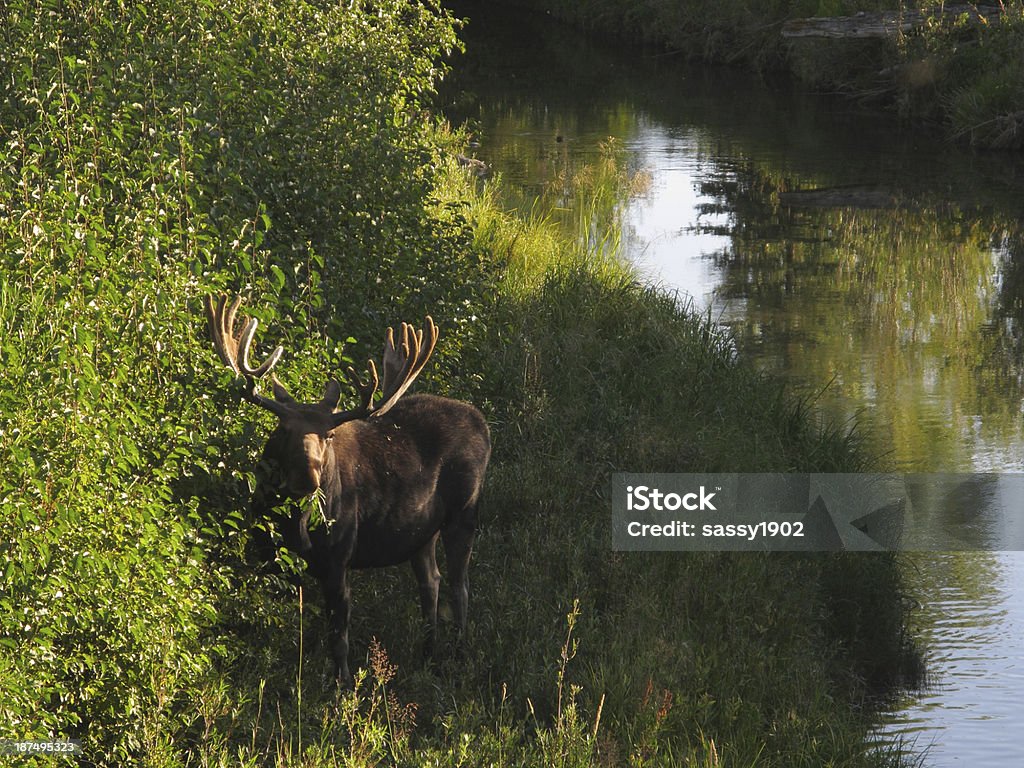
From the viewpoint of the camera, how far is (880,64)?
98.1ft

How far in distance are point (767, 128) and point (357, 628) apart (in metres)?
21.6

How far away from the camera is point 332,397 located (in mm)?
6680

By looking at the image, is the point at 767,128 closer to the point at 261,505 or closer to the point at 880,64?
the point at 880,64

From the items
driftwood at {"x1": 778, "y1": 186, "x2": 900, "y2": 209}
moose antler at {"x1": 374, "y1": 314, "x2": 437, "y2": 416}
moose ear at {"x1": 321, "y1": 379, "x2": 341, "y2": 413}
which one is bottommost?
moose ear at {"x1": 321, "y1": 379, "x2": 341, "y2": 413}

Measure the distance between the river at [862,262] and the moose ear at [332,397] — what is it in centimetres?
324

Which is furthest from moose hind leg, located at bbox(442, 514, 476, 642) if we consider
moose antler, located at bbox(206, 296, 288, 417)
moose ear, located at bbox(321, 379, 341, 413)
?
moose antler, located at bbox(206, 296, 288, 417)

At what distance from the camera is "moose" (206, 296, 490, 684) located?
21.5 feet

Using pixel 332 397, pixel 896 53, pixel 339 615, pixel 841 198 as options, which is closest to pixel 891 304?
pixel 841 198

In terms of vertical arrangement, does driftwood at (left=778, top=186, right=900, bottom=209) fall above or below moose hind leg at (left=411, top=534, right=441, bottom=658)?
above

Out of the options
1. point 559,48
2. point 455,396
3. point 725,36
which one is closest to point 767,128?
point 725,36

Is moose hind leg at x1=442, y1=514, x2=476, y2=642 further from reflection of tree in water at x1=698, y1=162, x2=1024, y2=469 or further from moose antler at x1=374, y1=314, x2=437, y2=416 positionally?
reflection of tree in water at x1=698, y1=162, x2=1024, y2=469

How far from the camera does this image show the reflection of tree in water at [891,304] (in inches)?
508

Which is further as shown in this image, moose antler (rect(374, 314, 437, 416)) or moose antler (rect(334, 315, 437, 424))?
moose antler (rect(374, 314, 437, 416))

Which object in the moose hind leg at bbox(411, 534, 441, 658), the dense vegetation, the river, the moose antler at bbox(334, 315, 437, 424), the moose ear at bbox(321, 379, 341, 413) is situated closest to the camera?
the dense vegetation
